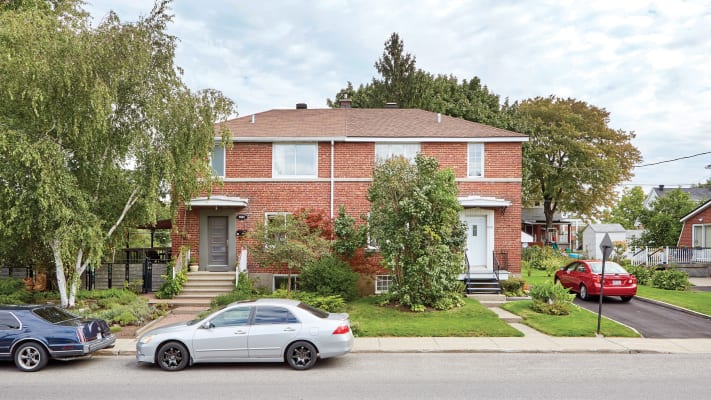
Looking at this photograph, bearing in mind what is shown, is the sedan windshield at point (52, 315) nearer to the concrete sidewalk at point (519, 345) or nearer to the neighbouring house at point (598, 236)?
the concrete sidewalk at point (519, 345)

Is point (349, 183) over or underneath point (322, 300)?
over

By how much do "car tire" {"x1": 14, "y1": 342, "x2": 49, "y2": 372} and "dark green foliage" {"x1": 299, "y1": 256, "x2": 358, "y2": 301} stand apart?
339 inches

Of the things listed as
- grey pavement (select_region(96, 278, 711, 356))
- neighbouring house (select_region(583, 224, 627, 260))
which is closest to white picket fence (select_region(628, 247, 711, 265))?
neighbouring house (select_region(583, 224, 627, 260))

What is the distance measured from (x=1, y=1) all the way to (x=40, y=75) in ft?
29.7

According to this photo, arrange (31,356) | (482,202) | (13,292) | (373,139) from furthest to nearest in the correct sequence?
1. (373,139)
2. (482,202)
3. (13,292)
4. (31,356)

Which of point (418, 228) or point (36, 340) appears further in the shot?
point (418, 228)

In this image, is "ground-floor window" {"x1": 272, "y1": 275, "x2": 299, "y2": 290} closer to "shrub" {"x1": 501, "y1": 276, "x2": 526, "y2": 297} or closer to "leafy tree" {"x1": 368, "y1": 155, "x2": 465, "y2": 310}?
"leafy tree" {"x1": 368, "y1": 155, "x2": 465, "y2": 310}

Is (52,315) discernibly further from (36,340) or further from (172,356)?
(172,356)

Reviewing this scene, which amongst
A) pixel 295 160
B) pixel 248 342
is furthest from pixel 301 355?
pixel 295 160

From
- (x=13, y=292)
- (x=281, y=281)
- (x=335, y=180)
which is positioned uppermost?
(x=335, y=180)

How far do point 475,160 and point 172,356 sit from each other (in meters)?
14.9

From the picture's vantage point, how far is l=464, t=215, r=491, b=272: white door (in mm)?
21359

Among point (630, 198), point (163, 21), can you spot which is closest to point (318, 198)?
point (163, 21)

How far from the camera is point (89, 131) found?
14.8m
